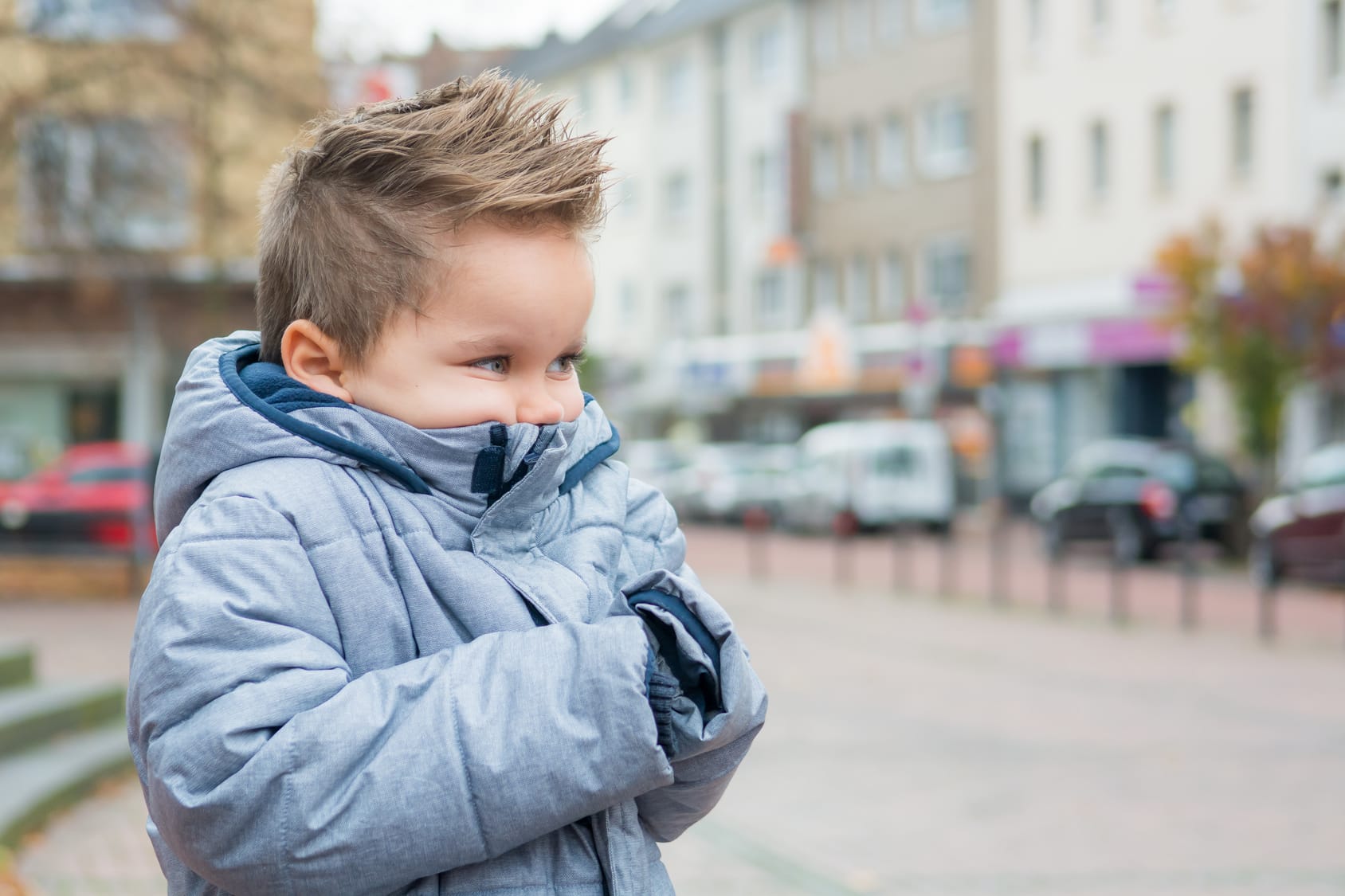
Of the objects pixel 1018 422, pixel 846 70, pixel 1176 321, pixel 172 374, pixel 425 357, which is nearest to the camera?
pixel 425 357

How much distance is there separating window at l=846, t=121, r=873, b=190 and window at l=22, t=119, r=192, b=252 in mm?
27949

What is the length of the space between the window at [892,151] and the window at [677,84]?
38.3 feet

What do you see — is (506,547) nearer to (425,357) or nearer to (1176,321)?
(425,357)

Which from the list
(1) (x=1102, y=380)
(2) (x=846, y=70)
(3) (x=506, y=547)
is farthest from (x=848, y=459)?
(3) (x=506, y=547)

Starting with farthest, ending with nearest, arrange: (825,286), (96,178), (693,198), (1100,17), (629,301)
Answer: (629,301)
(693,198)
(825,286)
(1100,17)
(96,178)

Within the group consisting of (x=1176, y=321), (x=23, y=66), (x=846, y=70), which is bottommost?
(x=1176, y=321)

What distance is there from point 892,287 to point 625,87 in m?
18.2

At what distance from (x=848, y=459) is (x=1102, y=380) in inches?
266

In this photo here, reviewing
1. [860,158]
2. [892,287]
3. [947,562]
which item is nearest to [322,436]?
[947,562]

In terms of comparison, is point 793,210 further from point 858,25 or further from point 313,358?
point 313,358

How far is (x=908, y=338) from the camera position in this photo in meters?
39.7

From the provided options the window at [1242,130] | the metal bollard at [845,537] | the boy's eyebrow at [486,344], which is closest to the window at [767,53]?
the window at [1242,130]

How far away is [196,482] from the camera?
1.56m

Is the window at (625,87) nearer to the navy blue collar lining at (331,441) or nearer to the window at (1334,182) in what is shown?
the window at (1334,182)
